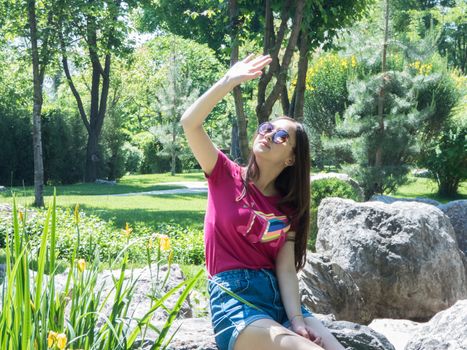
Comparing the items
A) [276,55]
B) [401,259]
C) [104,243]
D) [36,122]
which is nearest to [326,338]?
[401,259]

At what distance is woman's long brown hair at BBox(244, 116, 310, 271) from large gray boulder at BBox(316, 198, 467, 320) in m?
3.19

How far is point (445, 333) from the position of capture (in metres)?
3.42

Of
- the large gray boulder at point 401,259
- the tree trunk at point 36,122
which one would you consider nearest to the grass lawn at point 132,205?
the tree trunk at point 36,122

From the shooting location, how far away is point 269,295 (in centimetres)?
301

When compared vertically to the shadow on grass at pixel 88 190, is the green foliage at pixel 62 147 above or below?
→ above

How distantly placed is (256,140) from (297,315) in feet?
2.61

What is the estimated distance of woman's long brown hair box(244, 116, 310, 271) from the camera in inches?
126

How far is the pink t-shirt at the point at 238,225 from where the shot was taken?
3.04m

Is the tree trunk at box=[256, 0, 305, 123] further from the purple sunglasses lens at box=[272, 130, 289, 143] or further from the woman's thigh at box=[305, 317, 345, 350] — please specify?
the woman's thigh at box=[305, 317, 345, 350]

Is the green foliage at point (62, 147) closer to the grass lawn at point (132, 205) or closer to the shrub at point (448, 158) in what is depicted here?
the grass lawn at point (132, 205)

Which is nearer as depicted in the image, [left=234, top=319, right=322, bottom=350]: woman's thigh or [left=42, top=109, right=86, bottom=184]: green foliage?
[left=234, top=319, right=322, bottom=350]: woman's thigh

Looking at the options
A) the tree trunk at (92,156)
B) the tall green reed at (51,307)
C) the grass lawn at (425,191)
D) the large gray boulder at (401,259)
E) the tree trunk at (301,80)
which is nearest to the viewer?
the tall green reed at (51,307)

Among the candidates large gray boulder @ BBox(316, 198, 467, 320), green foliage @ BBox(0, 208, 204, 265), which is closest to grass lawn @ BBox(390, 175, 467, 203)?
green foliage @ BBox(0, 208, 204, 265)

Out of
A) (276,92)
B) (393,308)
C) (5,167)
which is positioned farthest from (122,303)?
(5,167)
